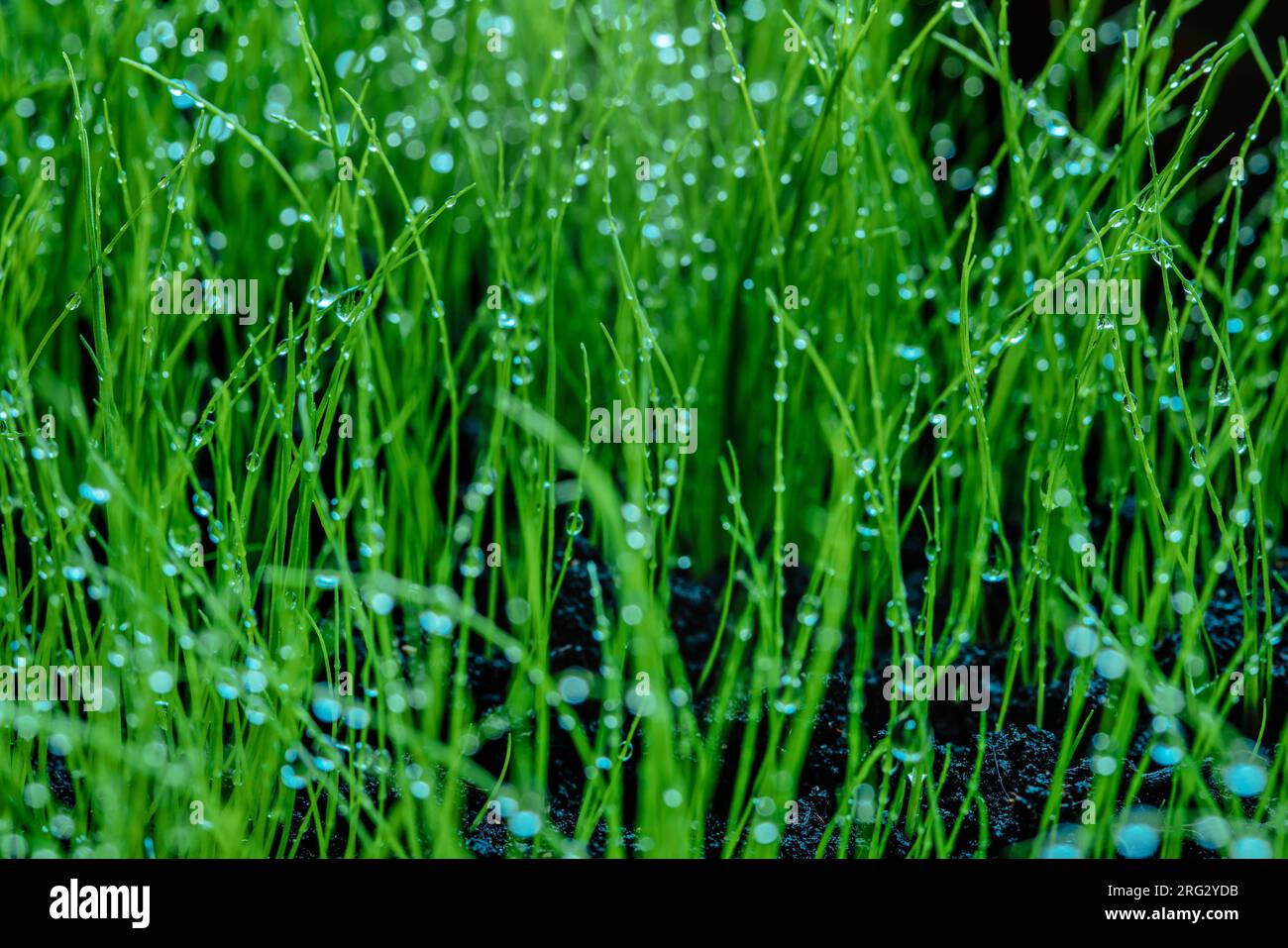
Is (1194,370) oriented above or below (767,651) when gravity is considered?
above

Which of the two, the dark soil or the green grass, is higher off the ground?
the green grass

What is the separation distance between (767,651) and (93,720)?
583 mm

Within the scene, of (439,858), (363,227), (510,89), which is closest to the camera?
(439,858)

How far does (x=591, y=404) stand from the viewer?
1080 millimetres

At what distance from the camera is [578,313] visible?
1232 millimetres

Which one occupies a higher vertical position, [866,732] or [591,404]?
[591,404]

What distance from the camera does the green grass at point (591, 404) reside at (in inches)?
33.5

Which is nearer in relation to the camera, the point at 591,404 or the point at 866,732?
the point at 866,732

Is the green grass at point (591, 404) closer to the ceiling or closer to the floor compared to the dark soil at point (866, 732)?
closer to the ceiling

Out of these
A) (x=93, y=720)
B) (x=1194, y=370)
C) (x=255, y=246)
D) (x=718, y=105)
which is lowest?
(x=93, y=720)

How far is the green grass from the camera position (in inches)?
33.5

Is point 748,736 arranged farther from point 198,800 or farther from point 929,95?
point 929,95
